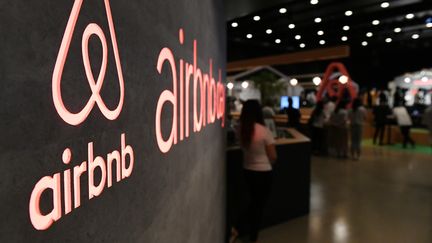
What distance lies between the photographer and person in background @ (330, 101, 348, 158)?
8523 millimetres

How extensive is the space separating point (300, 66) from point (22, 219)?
15973 mm

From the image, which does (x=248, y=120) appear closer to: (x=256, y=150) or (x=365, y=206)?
(x=256, y=150)

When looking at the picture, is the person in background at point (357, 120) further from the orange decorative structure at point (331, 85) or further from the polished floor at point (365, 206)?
the orange decorative structure at point (331, 85)

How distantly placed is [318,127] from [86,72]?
9208mm

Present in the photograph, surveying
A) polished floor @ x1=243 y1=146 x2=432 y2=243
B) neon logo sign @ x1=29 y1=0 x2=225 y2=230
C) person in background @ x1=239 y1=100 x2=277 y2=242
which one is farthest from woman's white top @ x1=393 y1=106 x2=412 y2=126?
neon logo sign @ x1=29 y1=0 x2=225 y2=230

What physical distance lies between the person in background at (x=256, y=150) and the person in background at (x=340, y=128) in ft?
18.3

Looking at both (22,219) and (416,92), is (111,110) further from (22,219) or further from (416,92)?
(416,92)

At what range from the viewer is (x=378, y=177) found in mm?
6809

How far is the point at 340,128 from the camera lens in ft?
28.6

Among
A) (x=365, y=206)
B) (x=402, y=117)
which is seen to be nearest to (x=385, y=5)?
(x=402, y=117)

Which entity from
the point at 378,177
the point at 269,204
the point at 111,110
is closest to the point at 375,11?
the point at 378,177

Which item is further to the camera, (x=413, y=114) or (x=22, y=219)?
(x=413, y=114)

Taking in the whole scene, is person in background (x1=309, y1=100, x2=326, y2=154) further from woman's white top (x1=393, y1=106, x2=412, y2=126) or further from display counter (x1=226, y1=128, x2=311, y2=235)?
display counter (x1=226, y1=128, x2=311, y2=235)

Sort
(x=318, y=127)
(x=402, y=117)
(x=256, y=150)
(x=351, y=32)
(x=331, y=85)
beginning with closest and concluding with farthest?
1. (x=256, y=150)
2. (x=318, y=127)
3. (x=402, y=117)
4. (x=351, y=32)
5. (x=331, y=85)
